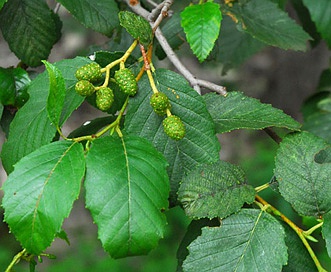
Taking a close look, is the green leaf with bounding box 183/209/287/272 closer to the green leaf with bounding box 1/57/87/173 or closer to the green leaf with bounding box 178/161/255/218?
the green leaf with bounding box 178/161/255/218

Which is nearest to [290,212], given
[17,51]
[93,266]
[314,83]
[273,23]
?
[314,83]

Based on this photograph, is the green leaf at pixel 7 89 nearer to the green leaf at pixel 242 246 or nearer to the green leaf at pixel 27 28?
the green leaf at pixel 27 28

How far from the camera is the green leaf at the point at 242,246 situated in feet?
3.42

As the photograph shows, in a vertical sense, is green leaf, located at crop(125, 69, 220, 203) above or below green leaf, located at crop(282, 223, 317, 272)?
above

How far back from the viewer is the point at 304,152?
1.17 meters

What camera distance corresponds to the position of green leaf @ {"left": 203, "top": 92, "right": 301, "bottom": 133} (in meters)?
1.16

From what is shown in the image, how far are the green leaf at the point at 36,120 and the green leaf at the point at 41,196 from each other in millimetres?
155

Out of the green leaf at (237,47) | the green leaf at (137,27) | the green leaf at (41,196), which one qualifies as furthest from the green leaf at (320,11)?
the green leaf at (41,196)

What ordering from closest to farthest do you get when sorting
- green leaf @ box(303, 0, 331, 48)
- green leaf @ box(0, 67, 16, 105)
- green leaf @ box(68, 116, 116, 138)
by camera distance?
green leaf @ box(68, 116, 116, 138), green leaf @ box(0, 67, 16, 105), green leaf @ box(303, 0, 331, 48)

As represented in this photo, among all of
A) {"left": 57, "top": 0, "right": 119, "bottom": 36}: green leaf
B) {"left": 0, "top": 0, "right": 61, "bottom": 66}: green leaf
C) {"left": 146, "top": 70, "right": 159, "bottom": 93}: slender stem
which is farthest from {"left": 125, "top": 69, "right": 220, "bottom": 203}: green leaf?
{"left": 0, "top": 0, "right": 61, "bottom": 66}: green leaf

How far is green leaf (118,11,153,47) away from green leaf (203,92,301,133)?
0.60ft

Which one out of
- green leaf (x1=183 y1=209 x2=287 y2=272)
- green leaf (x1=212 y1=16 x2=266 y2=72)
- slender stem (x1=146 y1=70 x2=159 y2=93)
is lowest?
green leaf (x1=212 y1=16 x2=266 y2=72)

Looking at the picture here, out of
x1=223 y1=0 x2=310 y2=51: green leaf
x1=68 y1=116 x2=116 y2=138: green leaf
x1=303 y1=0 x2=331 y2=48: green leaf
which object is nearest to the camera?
x1=68 y1=116 x2=116 y2=138: green leaf

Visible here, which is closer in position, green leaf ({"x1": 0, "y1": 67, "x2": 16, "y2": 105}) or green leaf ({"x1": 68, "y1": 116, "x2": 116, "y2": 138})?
green leaf ({"x1": 68, "y1": 116, "x2": 116, "y2": 138})
